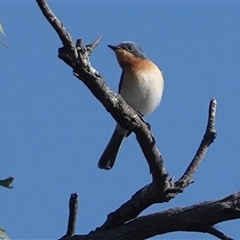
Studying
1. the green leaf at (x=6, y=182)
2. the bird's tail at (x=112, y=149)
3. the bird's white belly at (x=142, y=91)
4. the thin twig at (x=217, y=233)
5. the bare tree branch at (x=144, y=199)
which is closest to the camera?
the green leaf at (x=6, y=182)

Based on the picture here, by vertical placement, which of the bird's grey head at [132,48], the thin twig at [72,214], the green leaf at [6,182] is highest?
the bird's grey head at [132,48]

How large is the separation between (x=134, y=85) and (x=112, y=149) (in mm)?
1294

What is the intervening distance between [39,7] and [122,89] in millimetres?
5329

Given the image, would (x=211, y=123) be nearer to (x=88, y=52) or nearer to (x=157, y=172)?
(x=157, y=172)

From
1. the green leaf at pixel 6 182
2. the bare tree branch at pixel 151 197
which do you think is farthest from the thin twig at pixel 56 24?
the green leaf at pixel 6 182

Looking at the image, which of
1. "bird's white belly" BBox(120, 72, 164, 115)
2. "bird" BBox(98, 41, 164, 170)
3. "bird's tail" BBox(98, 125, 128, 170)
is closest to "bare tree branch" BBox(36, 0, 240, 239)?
"bird" BBox(98, 41, 164, 170)

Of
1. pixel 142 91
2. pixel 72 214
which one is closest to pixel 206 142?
pixel 72 214

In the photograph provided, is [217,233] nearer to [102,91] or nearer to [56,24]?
[102,91]

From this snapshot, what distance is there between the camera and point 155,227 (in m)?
4.92

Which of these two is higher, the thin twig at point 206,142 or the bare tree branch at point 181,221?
the thin twig at point 206,142

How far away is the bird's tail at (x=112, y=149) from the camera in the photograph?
29.7 feet

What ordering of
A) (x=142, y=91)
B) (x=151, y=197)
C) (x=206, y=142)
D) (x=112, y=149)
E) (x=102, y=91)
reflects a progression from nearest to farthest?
(x=102, y=91) → (x=151, y=197) → (x=206, y=142) → (x=142, y=91) → (x=112, y=149)

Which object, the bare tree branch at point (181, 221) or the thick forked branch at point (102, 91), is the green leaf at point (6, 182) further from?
the bare tree branch at point (181, 221)

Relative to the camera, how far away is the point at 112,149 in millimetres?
9414
